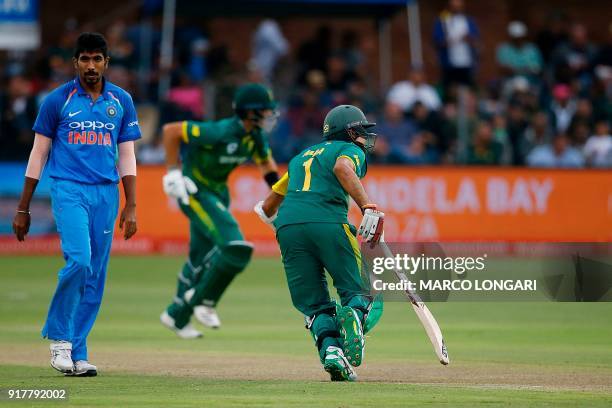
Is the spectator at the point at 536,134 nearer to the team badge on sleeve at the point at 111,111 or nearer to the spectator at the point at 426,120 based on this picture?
the spectator at the point at 426,120

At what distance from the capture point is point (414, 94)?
2694 cm

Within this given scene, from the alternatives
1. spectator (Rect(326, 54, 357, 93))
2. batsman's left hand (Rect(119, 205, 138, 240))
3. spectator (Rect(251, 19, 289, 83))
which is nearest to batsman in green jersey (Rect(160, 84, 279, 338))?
batsman's left hand (Rect(119, 205, 138, 240))

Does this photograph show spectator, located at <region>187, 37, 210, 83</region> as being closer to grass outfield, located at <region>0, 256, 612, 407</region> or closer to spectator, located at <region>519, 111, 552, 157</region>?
spectator, located at <region>519, 111, 552, 157</region>

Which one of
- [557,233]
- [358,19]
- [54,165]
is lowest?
[557,233]

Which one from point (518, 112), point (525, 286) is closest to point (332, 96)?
point (518, 112)

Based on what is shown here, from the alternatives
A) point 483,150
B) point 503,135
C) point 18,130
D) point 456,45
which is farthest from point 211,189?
point 456,45

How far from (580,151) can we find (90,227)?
1682 cm

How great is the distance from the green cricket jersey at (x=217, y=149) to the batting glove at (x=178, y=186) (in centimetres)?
22

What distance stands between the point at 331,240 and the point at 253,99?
4558 mm

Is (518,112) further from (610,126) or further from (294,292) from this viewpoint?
(294,292)

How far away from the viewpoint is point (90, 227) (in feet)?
34.9

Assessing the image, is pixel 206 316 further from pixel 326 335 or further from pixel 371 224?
pixel 371 224

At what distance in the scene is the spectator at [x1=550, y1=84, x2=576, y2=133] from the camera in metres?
26.9

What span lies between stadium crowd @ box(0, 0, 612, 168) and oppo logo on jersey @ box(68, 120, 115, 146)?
13.9 metres
